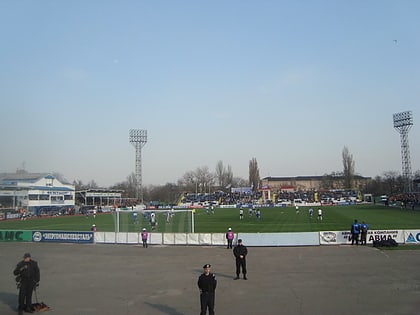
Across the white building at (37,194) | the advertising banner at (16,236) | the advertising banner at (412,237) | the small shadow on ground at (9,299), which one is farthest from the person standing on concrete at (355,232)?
the white building at (37,194)

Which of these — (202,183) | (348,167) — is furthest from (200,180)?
(348,167)

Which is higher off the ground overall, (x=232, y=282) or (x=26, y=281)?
(x=26, y=281)

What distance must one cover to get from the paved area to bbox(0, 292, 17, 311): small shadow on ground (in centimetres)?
3

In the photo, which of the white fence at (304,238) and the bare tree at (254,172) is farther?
the bare tree at (254,172)

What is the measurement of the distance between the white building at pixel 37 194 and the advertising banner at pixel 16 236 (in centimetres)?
3374

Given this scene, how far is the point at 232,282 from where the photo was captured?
597 inches

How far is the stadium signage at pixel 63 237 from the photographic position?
3030 centimetres

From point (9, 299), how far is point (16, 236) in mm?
21289

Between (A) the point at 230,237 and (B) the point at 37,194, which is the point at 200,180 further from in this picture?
(A) the point at 230,237

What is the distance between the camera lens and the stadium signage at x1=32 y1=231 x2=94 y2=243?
3030 centimetres

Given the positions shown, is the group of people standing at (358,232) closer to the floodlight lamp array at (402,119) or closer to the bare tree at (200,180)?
the floodlight lamp array at (402,119)

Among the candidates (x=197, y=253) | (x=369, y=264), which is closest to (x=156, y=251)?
(x=197, y=253)

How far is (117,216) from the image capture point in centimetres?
3153

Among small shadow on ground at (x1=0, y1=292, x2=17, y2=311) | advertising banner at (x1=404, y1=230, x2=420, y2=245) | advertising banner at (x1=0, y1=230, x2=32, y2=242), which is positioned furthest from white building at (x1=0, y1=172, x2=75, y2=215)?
advertising banner at (x1=404, y1=230, x2=420, y2=245)
